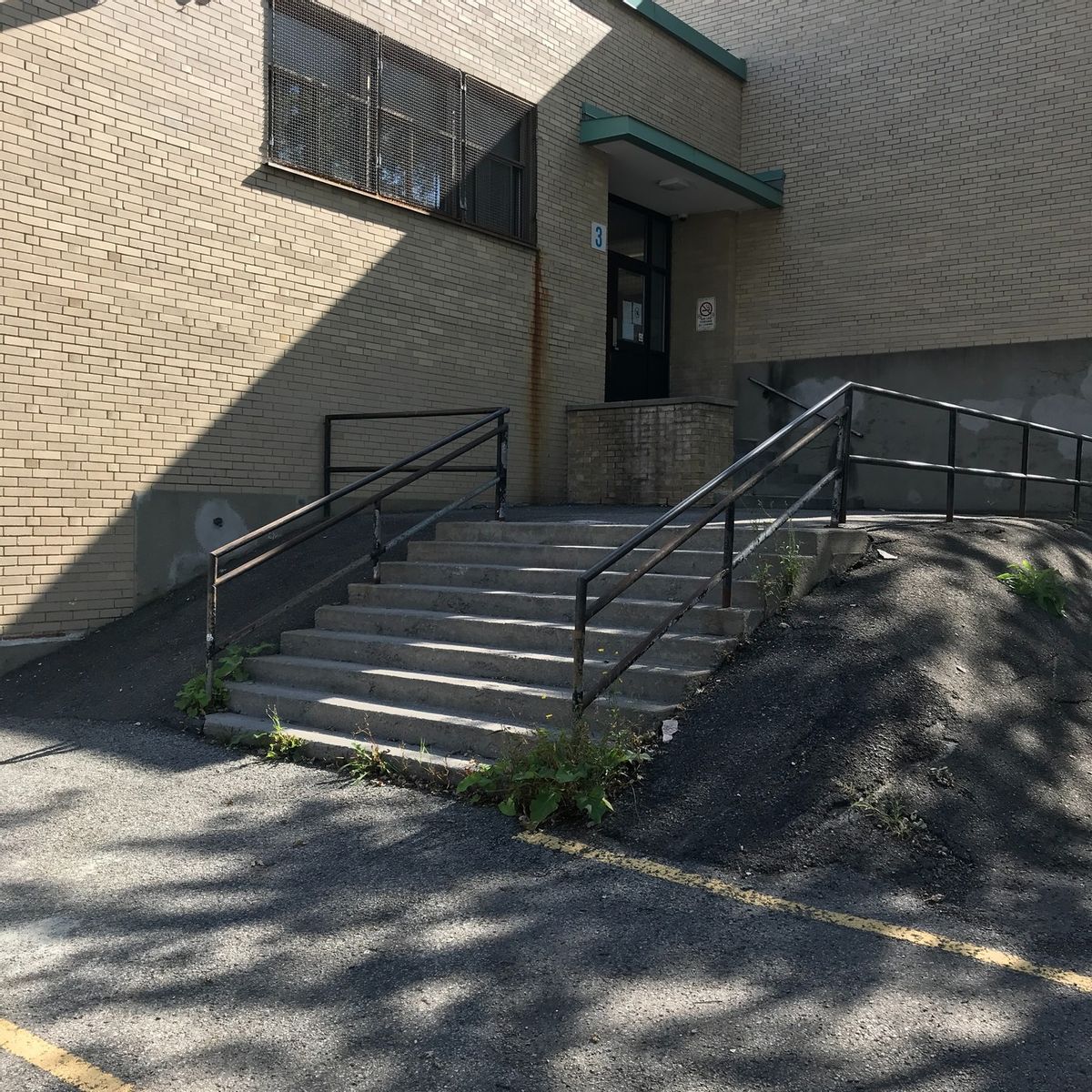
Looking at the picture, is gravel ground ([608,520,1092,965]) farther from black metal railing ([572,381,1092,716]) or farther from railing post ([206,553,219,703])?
railing post ([206,553,219,703])

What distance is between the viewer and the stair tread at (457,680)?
5953mm

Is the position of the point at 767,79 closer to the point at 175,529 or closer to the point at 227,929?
the point at 175,529

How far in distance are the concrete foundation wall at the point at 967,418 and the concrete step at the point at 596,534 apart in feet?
19.7

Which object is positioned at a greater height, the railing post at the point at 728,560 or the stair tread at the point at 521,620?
the railing post at the point at 728,560

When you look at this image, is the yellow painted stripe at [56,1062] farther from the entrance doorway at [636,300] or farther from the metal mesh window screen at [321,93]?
the entrance doorway at [636,300]

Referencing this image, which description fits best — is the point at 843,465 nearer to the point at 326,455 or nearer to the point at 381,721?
the point at 381,721

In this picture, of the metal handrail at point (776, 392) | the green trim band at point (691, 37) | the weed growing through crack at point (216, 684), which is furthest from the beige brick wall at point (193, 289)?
the metal handrail at point (776, 392)

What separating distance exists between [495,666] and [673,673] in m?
1.21

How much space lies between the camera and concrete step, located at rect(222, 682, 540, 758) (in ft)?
19.4

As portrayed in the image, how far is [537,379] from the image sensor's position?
13.1 metres

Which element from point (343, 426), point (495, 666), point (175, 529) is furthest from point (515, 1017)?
point (343, 426)

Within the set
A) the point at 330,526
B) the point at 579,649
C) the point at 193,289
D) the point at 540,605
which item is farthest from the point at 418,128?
the point at 579,649

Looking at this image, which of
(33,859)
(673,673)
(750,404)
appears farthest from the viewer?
(750,404)

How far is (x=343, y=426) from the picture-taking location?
35.3ft
